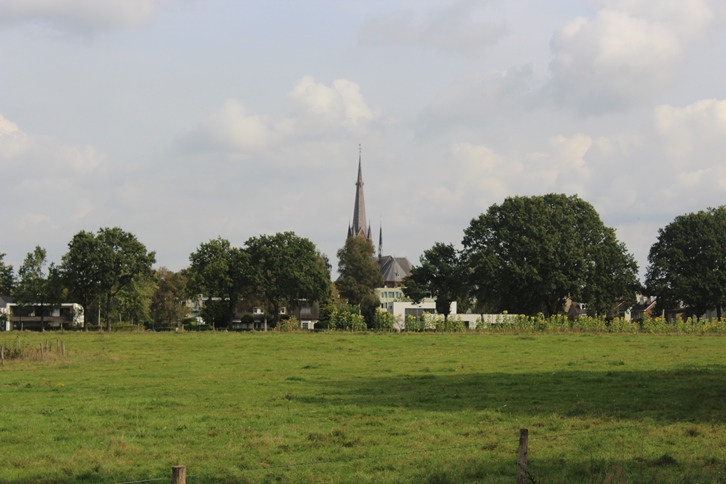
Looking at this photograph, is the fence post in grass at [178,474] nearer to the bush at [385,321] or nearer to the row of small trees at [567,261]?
the bush at [385,321]

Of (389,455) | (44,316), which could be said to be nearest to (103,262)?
(44,316)

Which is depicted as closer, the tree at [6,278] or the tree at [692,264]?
the tree at [692,264]

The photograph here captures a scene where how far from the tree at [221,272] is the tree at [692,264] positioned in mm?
51580

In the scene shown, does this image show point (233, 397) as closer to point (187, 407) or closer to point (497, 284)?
point (187, 407)

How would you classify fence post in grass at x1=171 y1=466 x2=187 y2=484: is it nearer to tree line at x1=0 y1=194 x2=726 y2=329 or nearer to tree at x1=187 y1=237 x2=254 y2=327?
tree line at x1=0 y1=194 x2=726 y2=329

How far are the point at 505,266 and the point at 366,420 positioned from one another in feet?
248

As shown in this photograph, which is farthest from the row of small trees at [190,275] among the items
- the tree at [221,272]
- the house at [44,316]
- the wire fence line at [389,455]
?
the wire fence line at [389,455]

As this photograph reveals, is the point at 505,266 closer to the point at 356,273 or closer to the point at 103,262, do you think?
the point at 103,262

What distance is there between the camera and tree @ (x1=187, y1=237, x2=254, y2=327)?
108750mm

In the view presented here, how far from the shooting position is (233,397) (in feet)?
83.0

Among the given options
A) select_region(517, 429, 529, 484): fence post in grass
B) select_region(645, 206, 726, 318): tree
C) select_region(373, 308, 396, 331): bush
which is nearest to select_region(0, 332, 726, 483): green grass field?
select_region(517, 429, 529, 484): fence post in grass

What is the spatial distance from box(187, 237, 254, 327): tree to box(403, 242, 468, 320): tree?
73.7 ft

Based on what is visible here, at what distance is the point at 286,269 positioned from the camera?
357 ft

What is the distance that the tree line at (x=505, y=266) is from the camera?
93.1 meters
